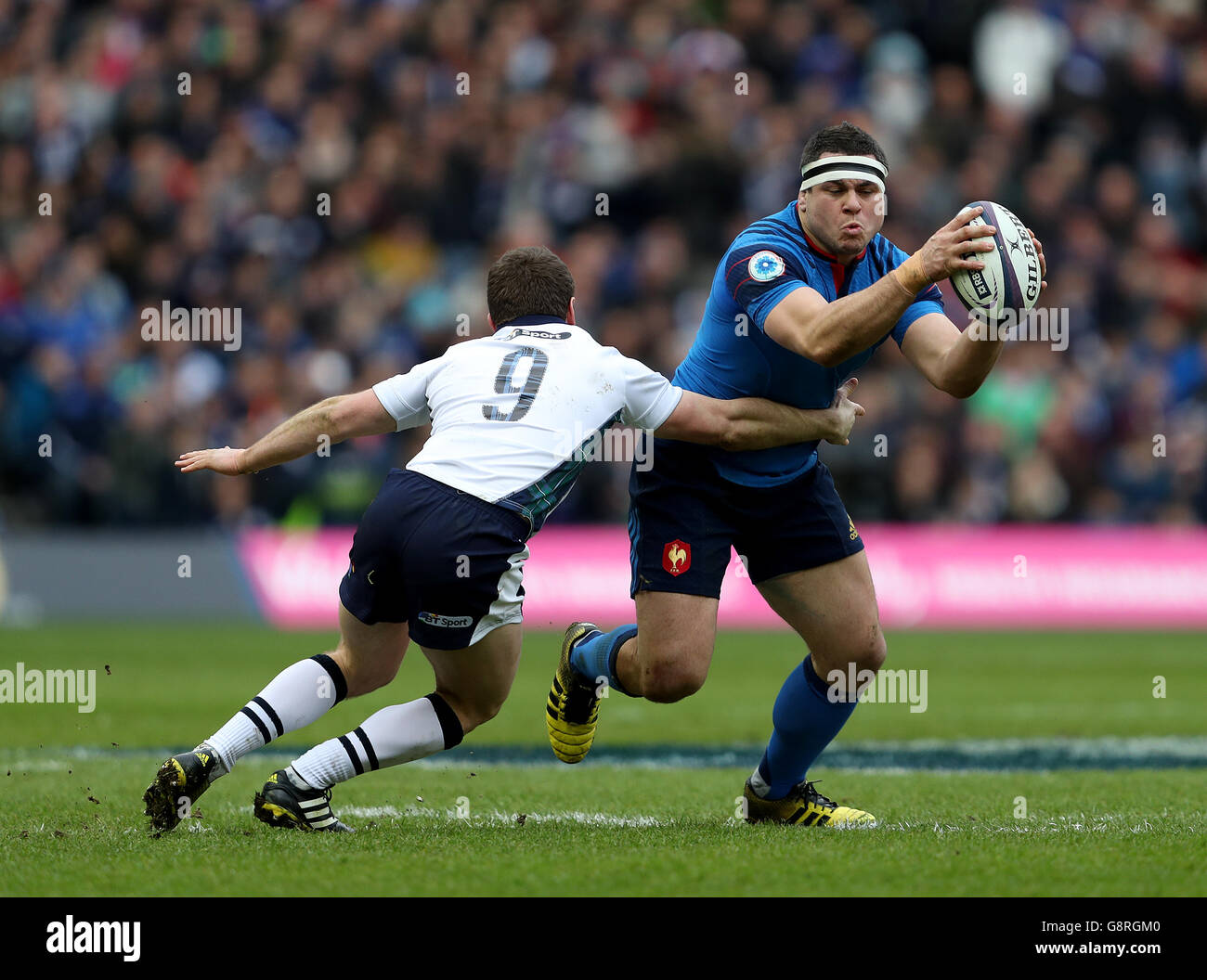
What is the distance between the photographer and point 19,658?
12719mm

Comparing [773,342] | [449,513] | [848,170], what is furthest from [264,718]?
[848,170]

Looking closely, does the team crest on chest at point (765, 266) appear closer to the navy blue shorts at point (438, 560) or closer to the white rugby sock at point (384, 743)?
the navy blue shorts at point (438, 560)

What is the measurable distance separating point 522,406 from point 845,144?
5.02ft

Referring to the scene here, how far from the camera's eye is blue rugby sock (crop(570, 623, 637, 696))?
20.9 ft

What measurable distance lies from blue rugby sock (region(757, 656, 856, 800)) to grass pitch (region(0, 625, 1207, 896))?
266 mm

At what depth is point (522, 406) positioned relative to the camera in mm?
5719

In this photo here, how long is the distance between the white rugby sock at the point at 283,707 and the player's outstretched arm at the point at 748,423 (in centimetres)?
147

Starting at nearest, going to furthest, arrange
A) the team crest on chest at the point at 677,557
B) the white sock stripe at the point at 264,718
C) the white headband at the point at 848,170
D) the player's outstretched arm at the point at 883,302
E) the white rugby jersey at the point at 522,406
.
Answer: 1. the player's outstretched arm at the point at 883,302
2. the white rugby jersey at the point at 522,406
3. the white sock stripe at the point at 264,718
4. the white headband at the point at 848,170
5. the team crest on chest at the point at 677,557

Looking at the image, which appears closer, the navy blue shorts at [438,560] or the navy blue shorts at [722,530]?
the navy blue shorts at [438,560]

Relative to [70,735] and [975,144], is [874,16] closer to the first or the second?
[975,144]

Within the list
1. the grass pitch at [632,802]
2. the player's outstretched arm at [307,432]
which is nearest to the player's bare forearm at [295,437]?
the player's outstretched arm at [307,432]

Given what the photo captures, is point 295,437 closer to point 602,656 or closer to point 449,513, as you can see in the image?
point 449,513

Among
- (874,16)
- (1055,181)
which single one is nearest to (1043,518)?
(1055,181)

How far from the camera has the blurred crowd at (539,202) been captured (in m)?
16.1
